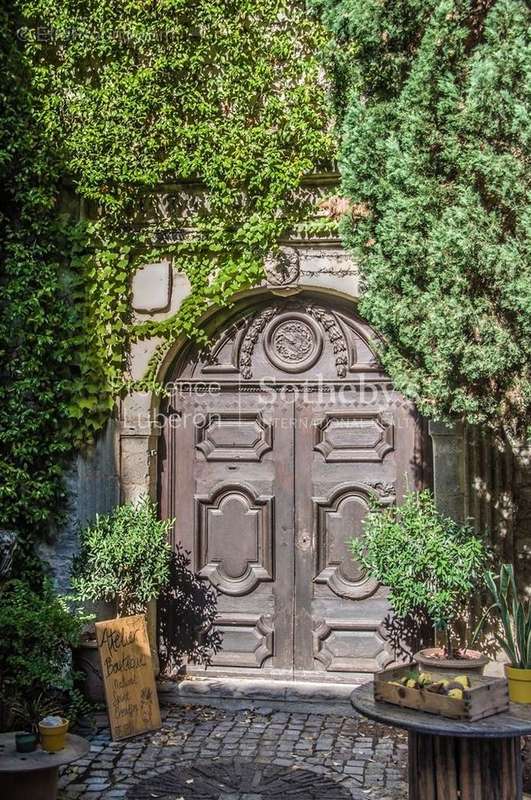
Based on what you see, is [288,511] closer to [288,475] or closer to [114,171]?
[288,475]

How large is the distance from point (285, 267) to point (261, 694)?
2.83 m

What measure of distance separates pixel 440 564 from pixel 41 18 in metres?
4.49

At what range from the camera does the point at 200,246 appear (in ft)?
19.8

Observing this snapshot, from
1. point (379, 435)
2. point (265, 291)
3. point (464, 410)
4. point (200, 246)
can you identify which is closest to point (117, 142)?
point (200, 246)

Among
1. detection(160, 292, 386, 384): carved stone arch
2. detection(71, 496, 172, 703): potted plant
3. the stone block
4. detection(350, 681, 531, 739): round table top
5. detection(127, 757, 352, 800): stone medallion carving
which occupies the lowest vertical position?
detection(127, 757, 352, 800): stone medallion carving

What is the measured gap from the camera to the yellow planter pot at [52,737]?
13.1ft

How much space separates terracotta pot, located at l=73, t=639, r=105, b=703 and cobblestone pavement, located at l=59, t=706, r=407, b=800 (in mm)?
352

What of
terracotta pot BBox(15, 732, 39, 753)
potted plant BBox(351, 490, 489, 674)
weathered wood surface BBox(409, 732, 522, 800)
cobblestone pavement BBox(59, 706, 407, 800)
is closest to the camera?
weathered wood surface BBox(409, 732, 522, 800)

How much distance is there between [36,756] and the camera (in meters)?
3.93

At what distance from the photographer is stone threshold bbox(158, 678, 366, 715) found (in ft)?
19.0

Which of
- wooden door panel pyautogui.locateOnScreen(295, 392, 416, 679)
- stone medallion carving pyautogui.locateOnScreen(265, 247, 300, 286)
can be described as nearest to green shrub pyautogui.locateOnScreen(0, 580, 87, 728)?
wooden door panel pyautogui.locateOnScreen(295, 392, 416, 679)

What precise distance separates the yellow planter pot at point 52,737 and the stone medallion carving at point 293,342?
297 cm

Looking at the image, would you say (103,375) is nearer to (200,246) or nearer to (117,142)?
(200,246)

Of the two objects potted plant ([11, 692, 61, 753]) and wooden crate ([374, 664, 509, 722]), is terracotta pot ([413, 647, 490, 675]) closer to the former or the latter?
wooden crate ([374, 664, 509, 722])
